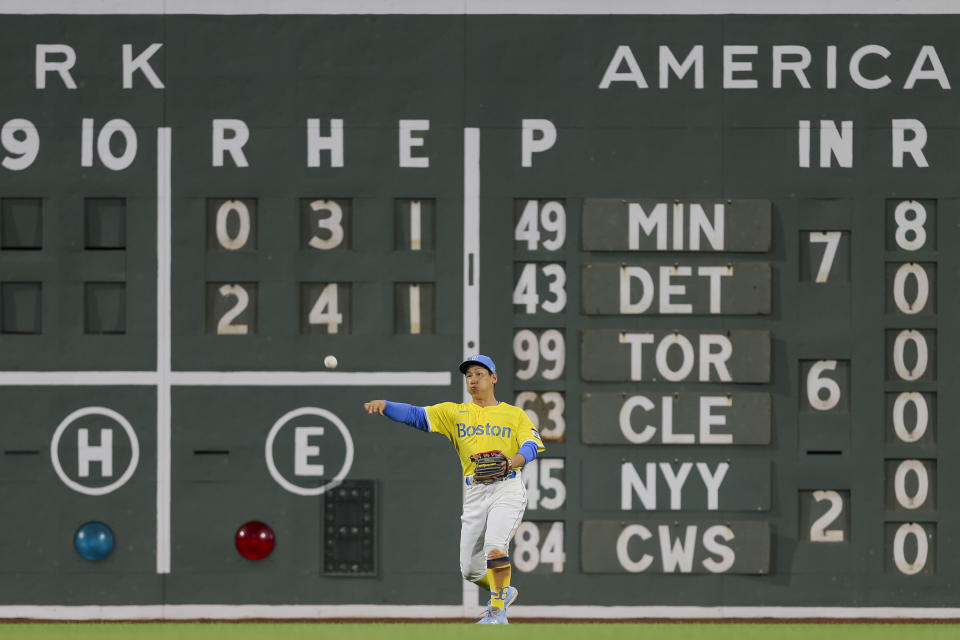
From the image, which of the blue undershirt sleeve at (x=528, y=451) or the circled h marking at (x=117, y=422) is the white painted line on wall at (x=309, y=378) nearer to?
the circled h marking at (x=117, y=422)

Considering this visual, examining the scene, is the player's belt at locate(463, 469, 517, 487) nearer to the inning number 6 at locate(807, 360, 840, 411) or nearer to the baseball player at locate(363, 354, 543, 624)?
the baseball player at locate(363, 354, 543, 624)

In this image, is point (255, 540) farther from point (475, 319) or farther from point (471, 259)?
point (471, 259)

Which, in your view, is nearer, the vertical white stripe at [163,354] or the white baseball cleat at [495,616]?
the white baseball cleat at [495,616]

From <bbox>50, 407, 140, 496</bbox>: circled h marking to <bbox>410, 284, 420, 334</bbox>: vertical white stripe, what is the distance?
1.83 m

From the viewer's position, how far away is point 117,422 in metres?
8.96

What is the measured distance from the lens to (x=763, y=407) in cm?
891

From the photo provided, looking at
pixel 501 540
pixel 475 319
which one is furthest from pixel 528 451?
pixel 475 319

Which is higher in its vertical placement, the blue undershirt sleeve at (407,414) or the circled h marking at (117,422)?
the blue undershirt sleeve at (407,414)

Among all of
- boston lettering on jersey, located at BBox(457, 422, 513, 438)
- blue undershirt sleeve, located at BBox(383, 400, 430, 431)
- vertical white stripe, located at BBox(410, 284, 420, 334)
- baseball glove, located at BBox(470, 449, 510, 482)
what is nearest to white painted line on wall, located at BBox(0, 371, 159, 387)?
vertical white stripe, located at BBox(410, 284, 420, 334)

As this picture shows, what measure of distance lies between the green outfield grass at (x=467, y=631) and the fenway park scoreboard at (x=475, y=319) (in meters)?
0.56

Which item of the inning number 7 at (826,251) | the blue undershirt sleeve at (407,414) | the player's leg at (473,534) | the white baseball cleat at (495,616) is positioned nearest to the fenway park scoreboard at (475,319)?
the inning number 7 at (826,251)

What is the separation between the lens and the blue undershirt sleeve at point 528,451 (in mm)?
7734

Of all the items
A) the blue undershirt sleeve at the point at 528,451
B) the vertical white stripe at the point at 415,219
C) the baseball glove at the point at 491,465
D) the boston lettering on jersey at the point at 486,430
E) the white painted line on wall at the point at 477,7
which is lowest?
the baseball glove at the point at 491,465

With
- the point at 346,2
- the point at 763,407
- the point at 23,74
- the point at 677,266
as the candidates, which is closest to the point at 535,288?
the point at 677,266
